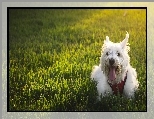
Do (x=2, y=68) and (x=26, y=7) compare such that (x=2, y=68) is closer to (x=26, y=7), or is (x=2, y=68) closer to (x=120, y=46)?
(x=26, y=7)

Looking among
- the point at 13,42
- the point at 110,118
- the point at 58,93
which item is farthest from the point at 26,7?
the point at 110,118

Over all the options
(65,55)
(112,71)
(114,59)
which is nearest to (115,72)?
(112,71)

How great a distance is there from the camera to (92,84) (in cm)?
596

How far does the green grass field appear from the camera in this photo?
595cm

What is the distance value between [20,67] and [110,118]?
3.01 feet

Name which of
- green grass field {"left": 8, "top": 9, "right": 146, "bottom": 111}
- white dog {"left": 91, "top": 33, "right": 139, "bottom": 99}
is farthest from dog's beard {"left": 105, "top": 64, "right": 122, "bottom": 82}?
green grass field {"left": 8, "top": 9, "right": 146, "bottom": 111}

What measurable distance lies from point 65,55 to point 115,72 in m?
0.50

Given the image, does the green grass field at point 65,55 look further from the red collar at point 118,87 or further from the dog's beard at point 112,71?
the dog's beard at point 112,71

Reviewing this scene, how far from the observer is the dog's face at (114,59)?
5738 mm

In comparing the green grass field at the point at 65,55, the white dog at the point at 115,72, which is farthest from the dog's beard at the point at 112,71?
the green grass field at the point at 65,55

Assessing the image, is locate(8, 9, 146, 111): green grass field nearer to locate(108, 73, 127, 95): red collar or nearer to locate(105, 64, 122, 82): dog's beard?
locate(108, 73, 127, 95): red collar

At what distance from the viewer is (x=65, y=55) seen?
601 centimetres

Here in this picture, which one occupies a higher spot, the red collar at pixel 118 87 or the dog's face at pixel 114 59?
the dog's face at pixel 114 59

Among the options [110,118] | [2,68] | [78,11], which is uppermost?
[78,11]
